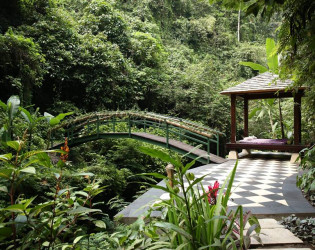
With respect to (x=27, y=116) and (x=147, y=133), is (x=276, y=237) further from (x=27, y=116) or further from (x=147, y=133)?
(x=147, y=133)

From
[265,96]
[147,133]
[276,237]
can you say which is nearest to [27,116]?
[276,237]

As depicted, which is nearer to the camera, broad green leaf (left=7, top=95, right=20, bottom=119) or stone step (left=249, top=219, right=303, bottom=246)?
broad green leaf (left=7, top=95, right=20, bottom=119)

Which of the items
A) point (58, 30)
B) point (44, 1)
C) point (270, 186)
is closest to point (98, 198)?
point (270, 186)

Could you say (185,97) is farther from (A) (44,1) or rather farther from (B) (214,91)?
(A) (44,1)

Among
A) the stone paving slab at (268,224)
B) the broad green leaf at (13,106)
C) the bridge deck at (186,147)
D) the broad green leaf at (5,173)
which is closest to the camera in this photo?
the broad green leaf at (5,173)

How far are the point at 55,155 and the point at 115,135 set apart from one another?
6.40 feet

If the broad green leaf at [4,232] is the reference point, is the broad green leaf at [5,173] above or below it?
above

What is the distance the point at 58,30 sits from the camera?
10.6 meters

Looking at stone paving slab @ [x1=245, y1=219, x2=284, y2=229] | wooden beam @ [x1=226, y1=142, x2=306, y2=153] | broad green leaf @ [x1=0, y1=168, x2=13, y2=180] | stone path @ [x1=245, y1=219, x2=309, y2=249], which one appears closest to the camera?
broad green leaf @ [x1=0, y1=168, x2=13, y2=180]

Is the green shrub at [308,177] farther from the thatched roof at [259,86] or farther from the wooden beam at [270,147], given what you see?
the thatched roof at [259,86]

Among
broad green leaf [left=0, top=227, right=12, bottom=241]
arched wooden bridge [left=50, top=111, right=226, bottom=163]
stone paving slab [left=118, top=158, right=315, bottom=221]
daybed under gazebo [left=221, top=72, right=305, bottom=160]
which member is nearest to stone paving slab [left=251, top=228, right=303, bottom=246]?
stone paving slab [left=118, top=158, right=315, bottom=221]

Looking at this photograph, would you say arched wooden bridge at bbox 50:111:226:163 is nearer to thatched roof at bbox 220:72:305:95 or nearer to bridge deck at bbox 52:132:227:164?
bridge deck at bbox 52:132:227:164

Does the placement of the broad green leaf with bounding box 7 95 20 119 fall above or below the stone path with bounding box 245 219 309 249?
above

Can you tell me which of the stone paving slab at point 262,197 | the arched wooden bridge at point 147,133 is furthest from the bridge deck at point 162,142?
the stone paving slab at point 262,197
